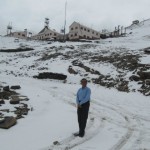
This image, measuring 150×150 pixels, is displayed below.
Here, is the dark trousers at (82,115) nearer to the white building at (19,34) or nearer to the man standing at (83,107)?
the man standing at (83,107)

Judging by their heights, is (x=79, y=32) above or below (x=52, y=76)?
above

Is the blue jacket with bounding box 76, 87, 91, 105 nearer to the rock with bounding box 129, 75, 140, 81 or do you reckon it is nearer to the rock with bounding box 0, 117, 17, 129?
the rock with bounding box 0, 117, 17, 129

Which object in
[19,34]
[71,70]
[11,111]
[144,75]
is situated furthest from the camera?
[19,34]

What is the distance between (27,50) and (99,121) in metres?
49.8

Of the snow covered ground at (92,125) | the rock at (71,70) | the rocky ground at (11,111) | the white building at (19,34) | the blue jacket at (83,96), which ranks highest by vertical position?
the white building at (19,34)

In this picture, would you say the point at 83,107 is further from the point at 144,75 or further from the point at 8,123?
the point at 144,75

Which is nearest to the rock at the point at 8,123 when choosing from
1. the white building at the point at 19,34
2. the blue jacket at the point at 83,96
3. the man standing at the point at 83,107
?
the man standing at the point at 83,107

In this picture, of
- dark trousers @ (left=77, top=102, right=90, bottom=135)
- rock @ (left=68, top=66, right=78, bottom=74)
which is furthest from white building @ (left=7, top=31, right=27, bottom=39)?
dark trousers @ (left=77, top=102, right=90, bottom=135)

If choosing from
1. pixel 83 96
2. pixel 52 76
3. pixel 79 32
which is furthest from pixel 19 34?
pixel 83 96

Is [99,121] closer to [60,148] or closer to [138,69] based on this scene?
[60,148]

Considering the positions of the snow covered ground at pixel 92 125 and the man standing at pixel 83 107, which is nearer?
the snow covered ground at pixel 92 125

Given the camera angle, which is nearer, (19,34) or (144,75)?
(144,75)

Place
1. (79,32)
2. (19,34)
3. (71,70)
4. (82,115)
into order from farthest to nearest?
(19,34), (79,32), (71,70), (82,115)

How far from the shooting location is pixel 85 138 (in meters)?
10.1
